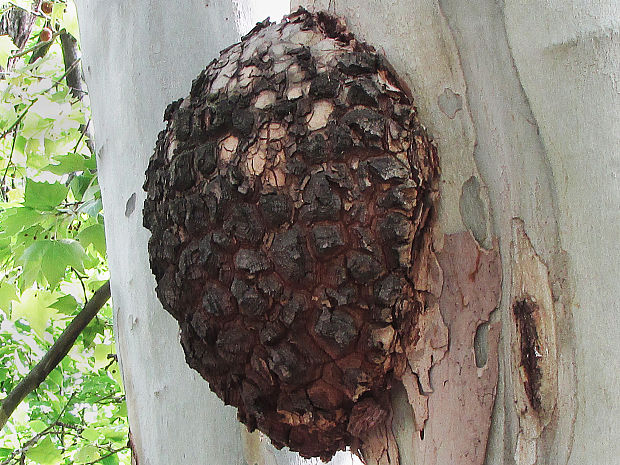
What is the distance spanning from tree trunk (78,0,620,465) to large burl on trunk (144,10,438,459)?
0.02m

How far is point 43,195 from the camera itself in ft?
3.84

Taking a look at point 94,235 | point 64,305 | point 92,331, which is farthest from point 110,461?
point 94,235

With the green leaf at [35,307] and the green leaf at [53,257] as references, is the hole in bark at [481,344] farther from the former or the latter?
the green leaf at [35,307]

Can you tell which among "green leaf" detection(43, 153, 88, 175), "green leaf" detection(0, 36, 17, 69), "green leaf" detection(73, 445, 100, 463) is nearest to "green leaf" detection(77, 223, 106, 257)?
"green leaf" detection(43, 153, 88, 175)

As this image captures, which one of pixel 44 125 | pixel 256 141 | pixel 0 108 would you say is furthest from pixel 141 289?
pixel 0 108

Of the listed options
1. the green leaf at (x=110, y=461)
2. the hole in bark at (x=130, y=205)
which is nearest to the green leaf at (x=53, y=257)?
the hole in bark at (x=130, y=205)

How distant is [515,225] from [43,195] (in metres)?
0.94

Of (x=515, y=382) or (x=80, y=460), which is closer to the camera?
(x=515, y=382)

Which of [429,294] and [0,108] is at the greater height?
[0,108]

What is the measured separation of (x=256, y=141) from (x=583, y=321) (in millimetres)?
278

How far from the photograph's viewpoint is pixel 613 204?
16.1 inches

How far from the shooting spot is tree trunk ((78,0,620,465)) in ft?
1.36

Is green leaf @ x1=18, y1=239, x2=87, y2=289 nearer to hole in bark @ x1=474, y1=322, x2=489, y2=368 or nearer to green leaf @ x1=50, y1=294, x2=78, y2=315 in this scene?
green leaf @ x1=50, y1=294, x2=78, y2=315

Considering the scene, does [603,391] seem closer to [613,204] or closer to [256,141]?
[613,204]
